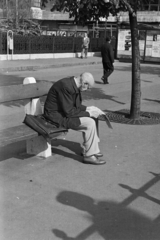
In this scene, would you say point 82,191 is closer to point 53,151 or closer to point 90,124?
point 90,124

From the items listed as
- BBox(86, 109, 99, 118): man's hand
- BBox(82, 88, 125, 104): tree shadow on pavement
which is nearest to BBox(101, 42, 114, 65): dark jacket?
BBox(82, 88, 125, 104): tree shadow on pavement

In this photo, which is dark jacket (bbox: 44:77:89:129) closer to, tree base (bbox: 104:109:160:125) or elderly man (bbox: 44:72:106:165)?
elderly man (bbox: 44:72:106:165)

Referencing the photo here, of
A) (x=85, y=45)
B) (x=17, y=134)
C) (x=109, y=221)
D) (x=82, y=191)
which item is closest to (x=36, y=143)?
(x=17, y=134)

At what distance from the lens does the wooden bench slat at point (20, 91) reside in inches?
202

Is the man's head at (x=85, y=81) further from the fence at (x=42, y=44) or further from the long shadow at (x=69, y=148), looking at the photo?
the fence at (x=42, y=44)

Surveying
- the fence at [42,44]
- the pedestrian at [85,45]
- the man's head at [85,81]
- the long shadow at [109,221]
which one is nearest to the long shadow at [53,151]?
the man's head at [85,81]

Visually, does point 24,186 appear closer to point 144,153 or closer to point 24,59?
point 144,153

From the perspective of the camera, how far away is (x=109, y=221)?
143 inches

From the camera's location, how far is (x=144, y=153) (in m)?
5.69

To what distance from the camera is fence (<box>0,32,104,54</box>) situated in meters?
23.2

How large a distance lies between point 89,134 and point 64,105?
0.53 meters

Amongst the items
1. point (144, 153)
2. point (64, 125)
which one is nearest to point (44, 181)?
point (64, 125)

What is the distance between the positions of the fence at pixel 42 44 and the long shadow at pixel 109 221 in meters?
19.6

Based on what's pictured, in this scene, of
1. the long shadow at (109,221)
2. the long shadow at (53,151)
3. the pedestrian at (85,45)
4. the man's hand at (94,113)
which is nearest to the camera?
the long shadow at (109,221)
